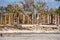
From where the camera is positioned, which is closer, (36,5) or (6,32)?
(6,32)

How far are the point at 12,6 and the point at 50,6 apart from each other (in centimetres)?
131

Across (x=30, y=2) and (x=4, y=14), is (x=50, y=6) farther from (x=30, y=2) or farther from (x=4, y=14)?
(x=4, y=14)

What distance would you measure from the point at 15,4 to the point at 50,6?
3.97 feet

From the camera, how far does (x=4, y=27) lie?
17.3 feet

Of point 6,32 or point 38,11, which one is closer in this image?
point 6,32

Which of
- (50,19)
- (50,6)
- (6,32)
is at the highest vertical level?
(50,6)

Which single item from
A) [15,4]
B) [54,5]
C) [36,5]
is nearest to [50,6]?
[54,5]

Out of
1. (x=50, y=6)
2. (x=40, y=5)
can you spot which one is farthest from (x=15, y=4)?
(x=50, y=6)

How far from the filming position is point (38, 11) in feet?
17.6

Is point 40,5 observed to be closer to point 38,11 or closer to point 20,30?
point 38,11

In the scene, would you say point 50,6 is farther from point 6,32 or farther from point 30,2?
point 6,32

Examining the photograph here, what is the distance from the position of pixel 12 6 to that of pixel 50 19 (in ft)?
4.53

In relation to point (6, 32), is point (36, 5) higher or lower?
higher

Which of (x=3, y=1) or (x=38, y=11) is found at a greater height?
(x=3, y=1)
